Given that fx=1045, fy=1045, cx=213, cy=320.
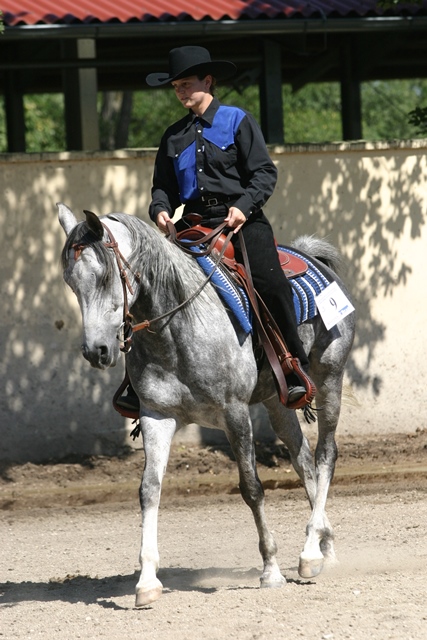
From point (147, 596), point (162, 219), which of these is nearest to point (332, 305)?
point (162, 219)

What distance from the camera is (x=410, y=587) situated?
546cm

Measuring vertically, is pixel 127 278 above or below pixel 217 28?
below

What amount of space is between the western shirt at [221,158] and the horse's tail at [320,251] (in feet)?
4.54

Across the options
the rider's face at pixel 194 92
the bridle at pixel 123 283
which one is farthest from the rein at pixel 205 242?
the rider's face at pixel 194 92

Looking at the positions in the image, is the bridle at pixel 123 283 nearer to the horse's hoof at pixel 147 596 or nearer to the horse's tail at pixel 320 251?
the horse's hoof at pixel 147 596

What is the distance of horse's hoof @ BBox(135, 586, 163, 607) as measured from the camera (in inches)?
207

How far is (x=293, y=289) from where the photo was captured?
21.1 feet

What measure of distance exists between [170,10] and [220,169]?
19.4ft

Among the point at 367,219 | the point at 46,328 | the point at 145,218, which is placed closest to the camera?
the point at 46,328

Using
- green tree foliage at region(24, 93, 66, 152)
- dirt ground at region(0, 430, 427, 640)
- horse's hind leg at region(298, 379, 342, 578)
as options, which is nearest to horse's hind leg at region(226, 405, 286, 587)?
dirt ground at region(0, 430, 427, 640)

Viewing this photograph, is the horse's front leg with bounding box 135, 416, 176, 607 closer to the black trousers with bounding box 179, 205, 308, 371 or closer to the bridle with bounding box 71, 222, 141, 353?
the bridle with bounding box 71, 222, 141, 353

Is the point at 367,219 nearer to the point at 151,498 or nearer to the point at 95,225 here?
the point at 151,498

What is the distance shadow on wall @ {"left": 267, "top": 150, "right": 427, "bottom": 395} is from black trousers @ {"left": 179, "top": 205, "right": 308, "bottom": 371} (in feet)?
15.6

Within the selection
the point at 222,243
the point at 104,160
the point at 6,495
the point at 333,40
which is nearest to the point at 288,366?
the point at 222,243
